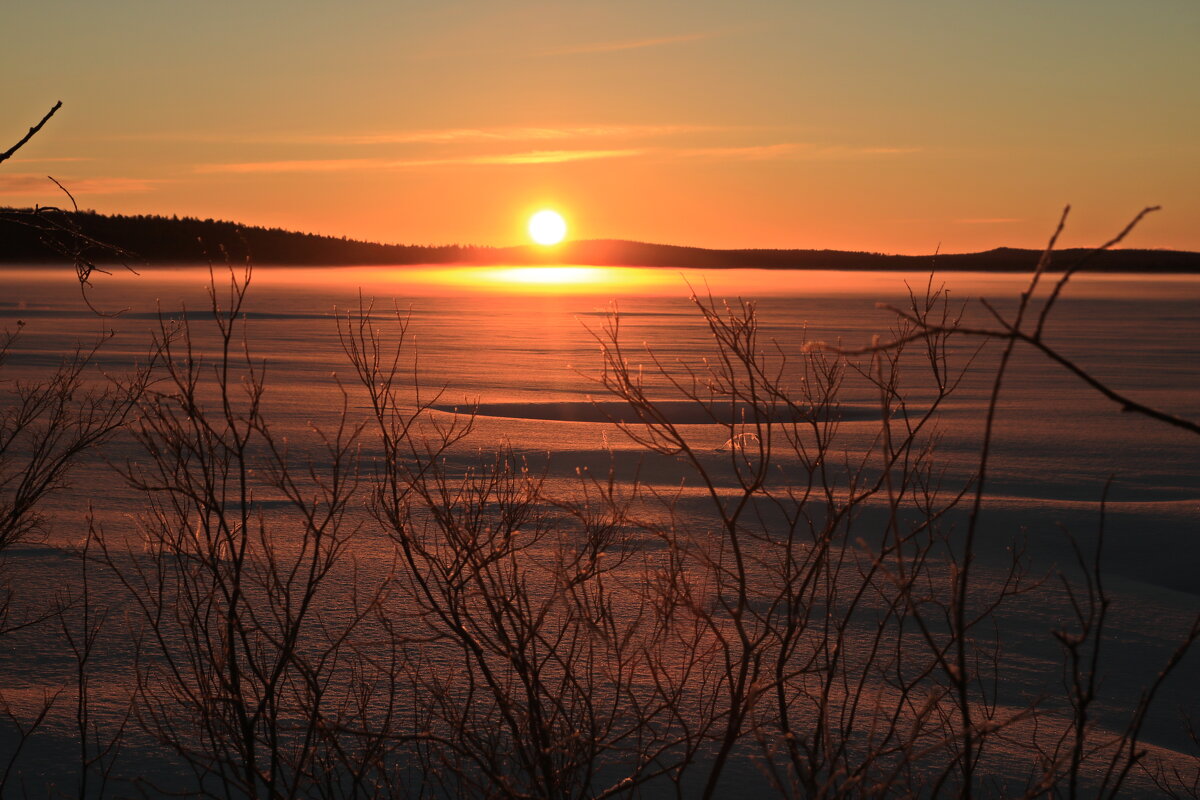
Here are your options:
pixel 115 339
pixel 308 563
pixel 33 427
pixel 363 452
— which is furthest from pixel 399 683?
pixel 115 339

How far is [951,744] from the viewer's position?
4.00 m

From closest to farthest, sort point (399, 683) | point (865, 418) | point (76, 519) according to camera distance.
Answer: point (399, 683) < point (76, 519) < point (865, 418)

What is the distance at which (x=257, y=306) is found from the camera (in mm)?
39969

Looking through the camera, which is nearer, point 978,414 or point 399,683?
point 399,683

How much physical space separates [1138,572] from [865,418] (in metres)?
6.57

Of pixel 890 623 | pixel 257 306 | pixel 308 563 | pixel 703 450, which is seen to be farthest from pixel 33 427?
pixel 257 306

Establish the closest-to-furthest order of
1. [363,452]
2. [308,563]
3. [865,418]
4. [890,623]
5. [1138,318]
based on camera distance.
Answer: [890,623], [308,563], [363,452], [865,418], [1138,318]

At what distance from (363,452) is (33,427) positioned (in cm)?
368

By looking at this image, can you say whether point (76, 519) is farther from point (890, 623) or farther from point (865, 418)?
point (865, 418)

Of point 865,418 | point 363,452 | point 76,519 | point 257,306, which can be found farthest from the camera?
point 257,306

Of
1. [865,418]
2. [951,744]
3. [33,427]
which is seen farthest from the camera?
[865,418]

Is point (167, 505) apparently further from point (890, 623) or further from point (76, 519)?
point (890, 623)

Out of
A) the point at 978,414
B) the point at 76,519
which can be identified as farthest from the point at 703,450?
the point at 76,519

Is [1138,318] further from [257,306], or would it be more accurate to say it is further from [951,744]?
[951,744]
